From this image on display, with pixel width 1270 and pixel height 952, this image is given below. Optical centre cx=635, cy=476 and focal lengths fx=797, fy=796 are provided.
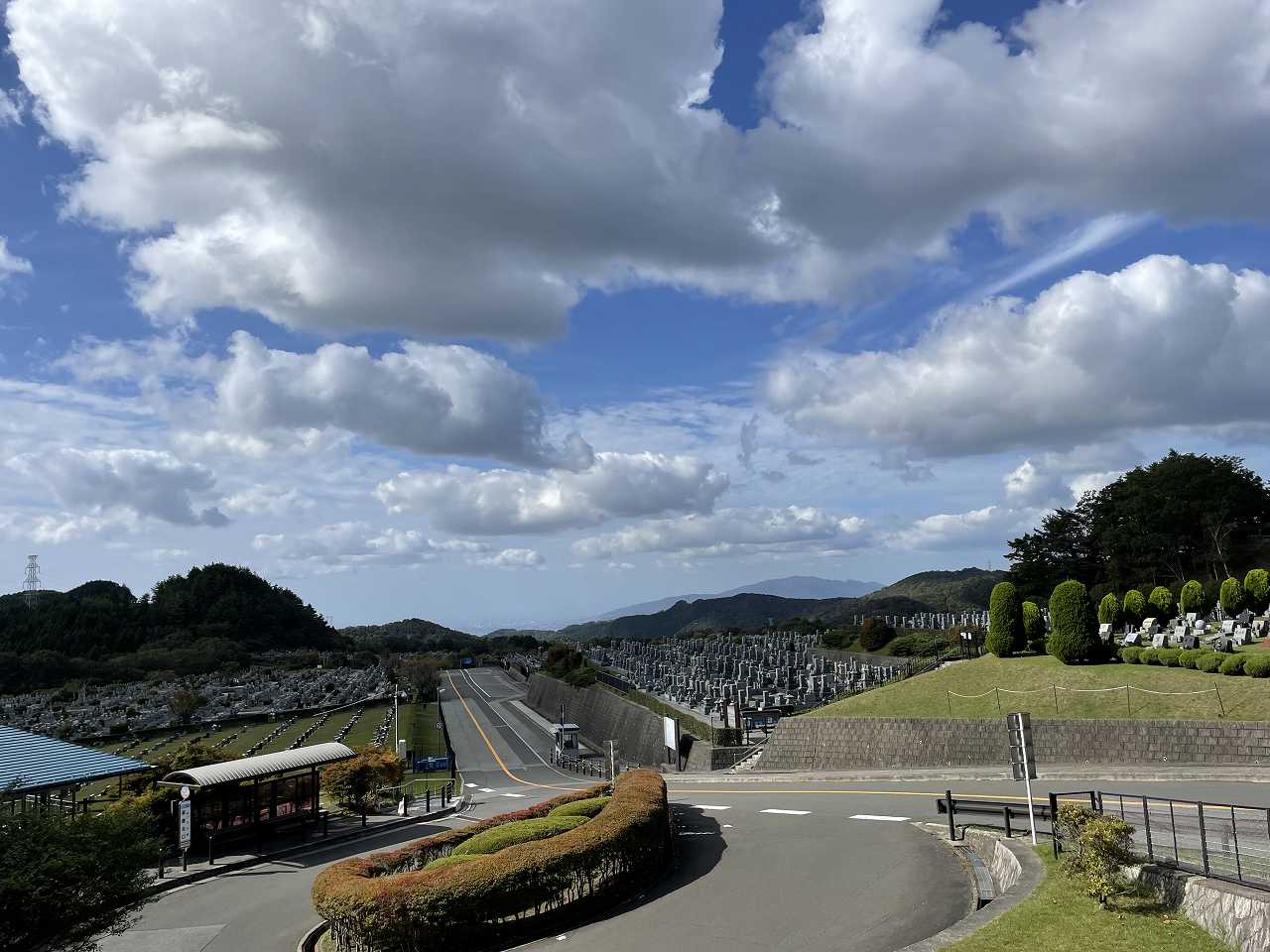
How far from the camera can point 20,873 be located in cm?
968

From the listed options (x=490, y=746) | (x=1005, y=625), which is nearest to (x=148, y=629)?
(x=490, y=746)

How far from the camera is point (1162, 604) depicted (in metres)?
38.3

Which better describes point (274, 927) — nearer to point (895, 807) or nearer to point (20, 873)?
point (20, 873)

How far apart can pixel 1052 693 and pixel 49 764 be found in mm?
31641

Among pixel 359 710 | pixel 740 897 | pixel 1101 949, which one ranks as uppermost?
pixel 1101 949

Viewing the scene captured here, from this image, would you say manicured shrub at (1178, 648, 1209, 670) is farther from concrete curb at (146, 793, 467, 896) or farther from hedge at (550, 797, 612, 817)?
concrete curb at (146, 793, 467, 896)

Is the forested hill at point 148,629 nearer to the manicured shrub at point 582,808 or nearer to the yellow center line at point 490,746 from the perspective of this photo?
the yellow center line at point 490,746

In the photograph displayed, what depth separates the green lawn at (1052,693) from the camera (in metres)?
25.3

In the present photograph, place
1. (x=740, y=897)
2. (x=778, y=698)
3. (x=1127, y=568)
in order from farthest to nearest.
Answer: (x=1127, y=568), (x=778, y=698), (x=740, y=897)

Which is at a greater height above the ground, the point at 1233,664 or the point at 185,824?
the point at 1233,664

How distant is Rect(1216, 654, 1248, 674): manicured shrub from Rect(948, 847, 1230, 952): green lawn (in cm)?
2120

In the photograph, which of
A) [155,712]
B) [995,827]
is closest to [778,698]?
[995,827]

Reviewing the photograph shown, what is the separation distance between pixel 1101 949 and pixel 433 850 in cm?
1274

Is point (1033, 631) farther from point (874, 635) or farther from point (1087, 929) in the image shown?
point (1087, 929)
